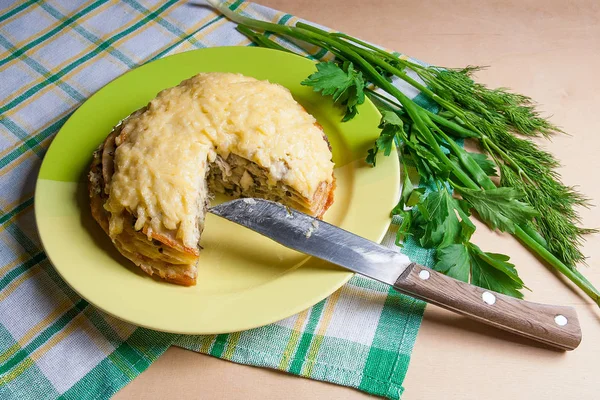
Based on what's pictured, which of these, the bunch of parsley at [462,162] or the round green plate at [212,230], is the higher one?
the bunch of parsley at [462,162]

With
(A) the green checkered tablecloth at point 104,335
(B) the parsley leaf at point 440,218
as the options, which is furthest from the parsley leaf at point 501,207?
Answer: (A) the green checkered tablecloth at point 104,335

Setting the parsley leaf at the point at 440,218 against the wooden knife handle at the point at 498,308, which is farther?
the parsley leaf at the point at 440,218

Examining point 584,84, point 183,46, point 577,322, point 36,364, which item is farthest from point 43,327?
point 584,84

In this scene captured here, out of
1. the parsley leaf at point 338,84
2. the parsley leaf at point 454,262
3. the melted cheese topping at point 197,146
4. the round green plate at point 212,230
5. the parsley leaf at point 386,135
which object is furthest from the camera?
the parsley leaf at point 338,84

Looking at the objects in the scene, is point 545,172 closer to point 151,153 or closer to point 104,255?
point 151,153

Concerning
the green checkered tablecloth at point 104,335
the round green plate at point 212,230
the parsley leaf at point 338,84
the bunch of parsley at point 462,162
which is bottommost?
the green checkered tablecloth at point 104,335

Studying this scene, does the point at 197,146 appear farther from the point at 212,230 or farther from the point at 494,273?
the point at 494,273

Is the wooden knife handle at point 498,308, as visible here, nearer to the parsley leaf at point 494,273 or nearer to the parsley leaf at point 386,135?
the parsley leaf at point 494,273
